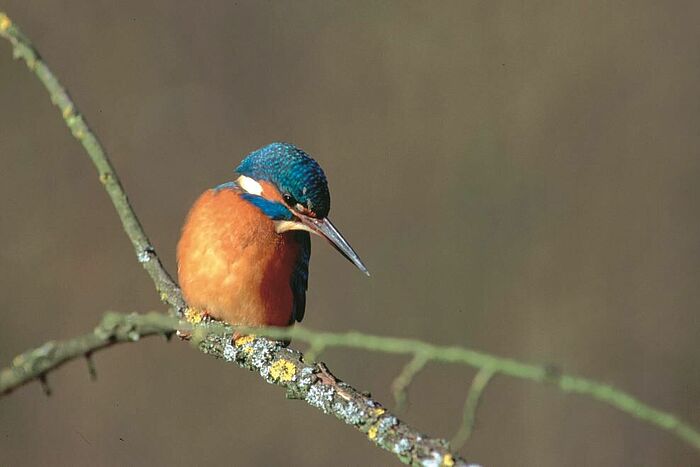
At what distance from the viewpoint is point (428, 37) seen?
3090mm

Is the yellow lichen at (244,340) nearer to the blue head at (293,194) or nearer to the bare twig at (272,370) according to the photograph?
the bare twig at (272,370)

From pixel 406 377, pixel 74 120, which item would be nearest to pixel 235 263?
pixel 74 120

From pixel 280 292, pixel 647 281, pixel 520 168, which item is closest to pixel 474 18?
pixel 520 168

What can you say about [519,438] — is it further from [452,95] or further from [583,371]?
[452,95]

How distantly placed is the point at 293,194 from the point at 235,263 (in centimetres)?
14

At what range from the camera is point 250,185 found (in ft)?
4.94

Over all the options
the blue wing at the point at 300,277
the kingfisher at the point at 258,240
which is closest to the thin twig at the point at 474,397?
the kingfisher at the point at 258,240

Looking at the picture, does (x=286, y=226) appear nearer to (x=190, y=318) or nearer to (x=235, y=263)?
(x=235, y=263)

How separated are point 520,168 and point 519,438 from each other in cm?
87

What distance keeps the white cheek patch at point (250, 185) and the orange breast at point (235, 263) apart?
0.02m

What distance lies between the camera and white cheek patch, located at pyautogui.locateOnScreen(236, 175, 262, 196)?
1488 millimetres

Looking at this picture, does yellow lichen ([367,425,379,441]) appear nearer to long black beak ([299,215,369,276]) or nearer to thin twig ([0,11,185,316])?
thin twig ([0,11,185,316])

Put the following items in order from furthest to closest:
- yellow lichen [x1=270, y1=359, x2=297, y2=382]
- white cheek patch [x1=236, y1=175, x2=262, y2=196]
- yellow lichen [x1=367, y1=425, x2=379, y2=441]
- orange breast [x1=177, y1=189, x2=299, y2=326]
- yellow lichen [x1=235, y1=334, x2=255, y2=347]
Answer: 1. white cheek patch [x1=236, y1=175, x2=262, y2=196]
2. orange breast [x1=177, y1=189, x2=299, y2=326]
3. yellow lichen [x1=235, y1=334, x2=255, y2=347]
4. yellow lichen [x1=270, y1=359, x2=297, y2=382]
5. yellow lichen [x1=367, y1=425, x2=379, y2=441]

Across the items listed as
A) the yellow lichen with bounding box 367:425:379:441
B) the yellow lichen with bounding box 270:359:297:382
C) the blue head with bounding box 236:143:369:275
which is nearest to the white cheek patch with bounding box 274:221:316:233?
the blue head with bounding box 236:143:369:275
